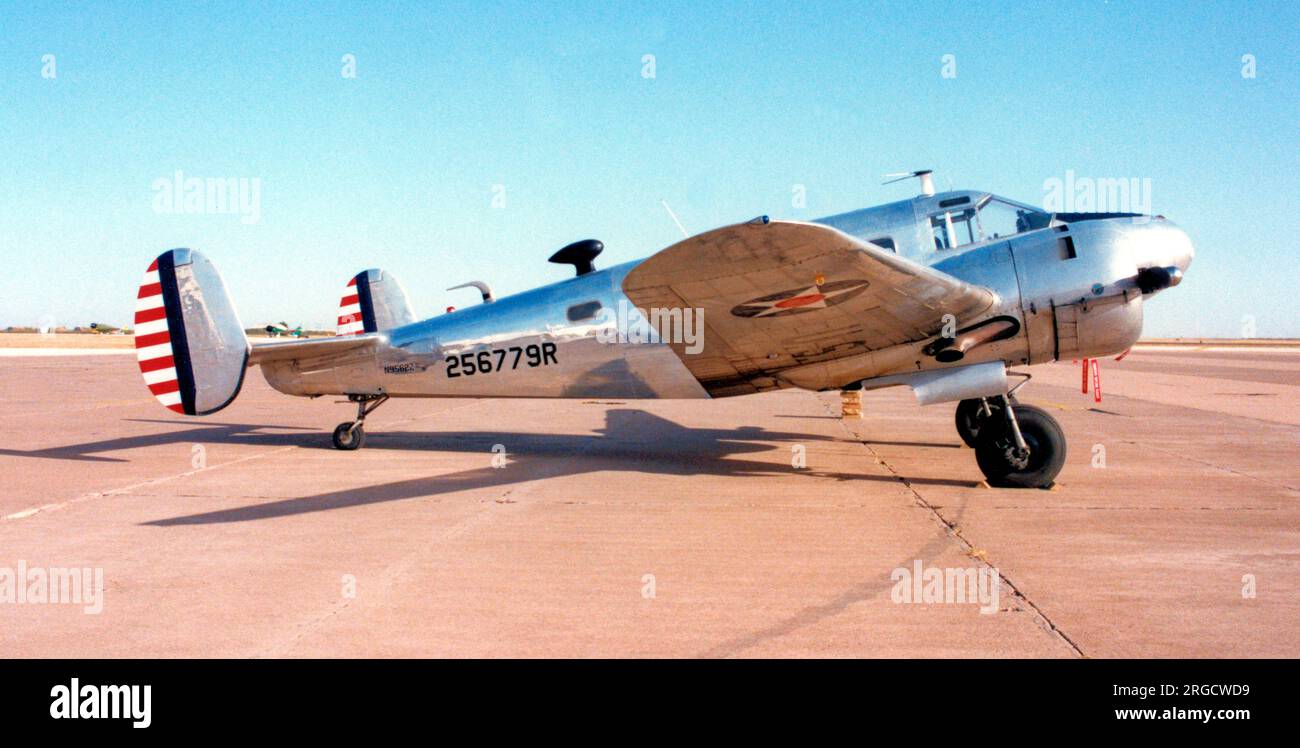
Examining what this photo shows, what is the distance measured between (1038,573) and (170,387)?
963cm

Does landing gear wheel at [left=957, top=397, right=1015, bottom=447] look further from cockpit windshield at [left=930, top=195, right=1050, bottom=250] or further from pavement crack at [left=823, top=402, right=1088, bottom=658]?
cockpit windshield at [left=930, top=195, right=1050, bottom=250]

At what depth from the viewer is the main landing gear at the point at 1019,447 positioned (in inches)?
322

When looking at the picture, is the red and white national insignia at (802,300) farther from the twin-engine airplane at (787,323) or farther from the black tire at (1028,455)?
the black tire at (1028,455)

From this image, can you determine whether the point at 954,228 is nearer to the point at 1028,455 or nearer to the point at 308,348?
the point at 1028,455

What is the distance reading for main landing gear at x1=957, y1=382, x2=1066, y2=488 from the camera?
8189 millimetres

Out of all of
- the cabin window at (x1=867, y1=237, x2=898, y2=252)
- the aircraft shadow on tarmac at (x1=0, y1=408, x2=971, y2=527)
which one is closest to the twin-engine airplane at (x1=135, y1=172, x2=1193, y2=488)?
the cabin window at (x1=867, y1=237, x2=898, y2=252)

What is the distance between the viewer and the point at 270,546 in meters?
5.98

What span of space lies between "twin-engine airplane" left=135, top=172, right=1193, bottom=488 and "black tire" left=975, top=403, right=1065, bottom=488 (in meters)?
0.02

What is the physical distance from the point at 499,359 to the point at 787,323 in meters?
3.74

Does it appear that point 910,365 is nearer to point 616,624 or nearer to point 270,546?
point 616,624

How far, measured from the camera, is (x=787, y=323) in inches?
320

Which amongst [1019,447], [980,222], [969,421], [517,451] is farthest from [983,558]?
[517,451]

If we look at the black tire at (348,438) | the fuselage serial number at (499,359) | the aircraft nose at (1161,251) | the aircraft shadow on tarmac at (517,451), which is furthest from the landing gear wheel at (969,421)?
the black tire at (348,438)
